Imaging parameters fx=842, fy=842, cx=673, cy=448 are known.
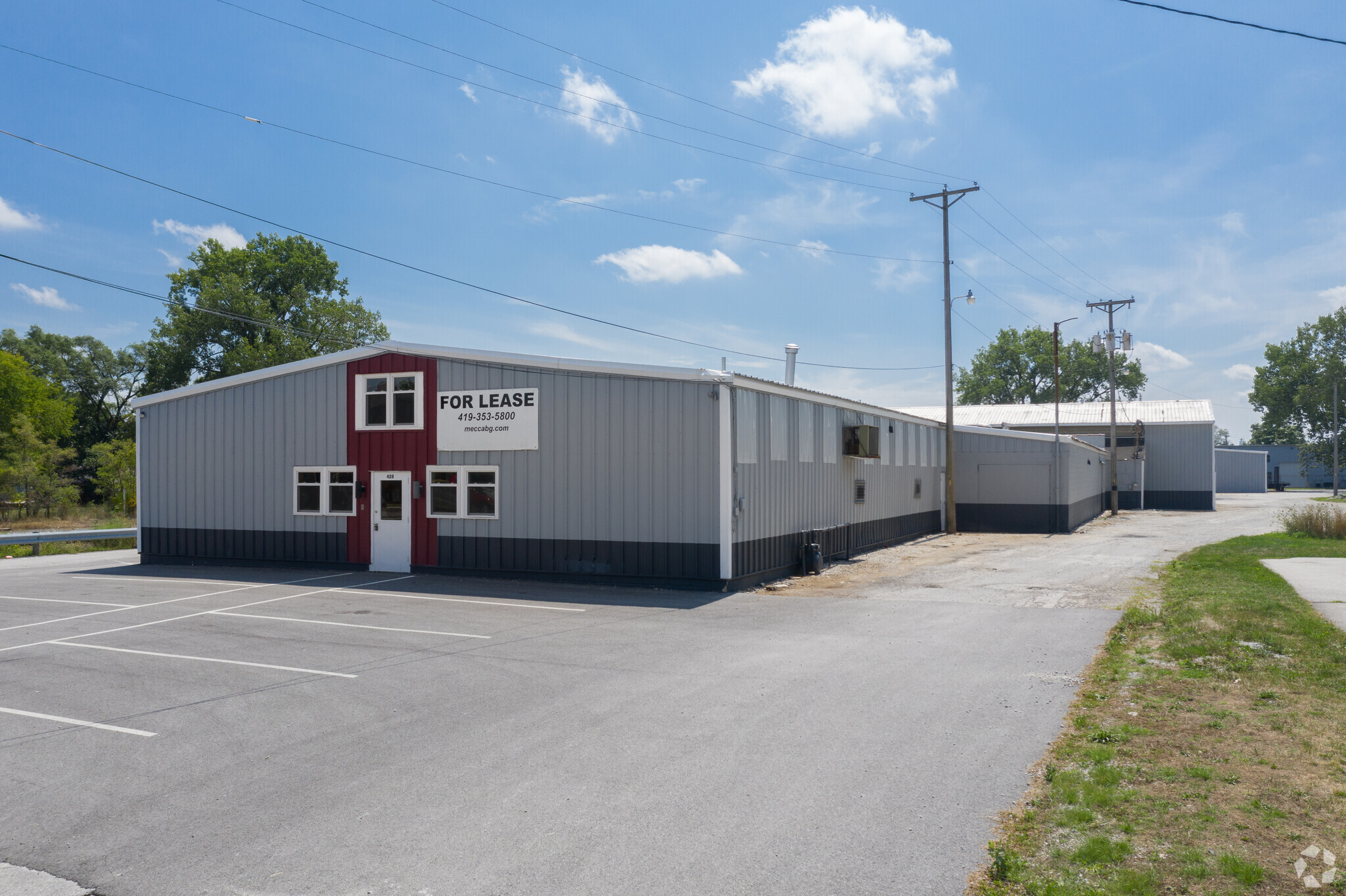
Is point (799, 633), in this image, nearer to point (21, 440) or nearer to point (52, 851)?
point (52, 851)

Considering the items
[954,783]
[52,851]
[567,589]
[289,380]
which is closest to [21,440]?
[289,380]

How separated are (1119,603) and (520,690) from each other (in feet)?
31.6

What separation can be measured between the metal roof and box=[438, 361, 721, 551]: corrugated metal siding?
29845 millimetres

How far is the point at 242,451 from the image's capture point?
63.2 ft

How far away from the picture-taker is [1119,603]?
1282cm

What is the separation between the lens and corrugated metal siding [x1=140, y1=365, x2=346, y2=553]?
Result: 1862cm

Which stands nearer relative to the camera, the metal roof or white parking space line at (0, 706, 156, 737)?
white parking space line at (0, 706, 156, 737)

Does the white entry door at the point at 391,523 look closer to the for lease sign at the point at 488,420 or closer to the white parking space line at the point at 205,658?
the for lease sign at the point at 488,420

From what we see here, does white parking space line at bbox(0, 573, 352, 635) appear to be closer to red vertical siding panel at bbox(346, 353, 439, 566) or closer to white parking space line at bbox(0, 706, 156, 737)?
red vertical siding panel at bbox(346, 353, 439, 566)

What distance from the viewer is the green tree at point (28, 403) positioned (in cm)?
4797

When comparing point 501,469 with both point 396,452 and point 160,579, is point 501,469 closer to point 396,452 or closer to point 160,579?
point 396,452

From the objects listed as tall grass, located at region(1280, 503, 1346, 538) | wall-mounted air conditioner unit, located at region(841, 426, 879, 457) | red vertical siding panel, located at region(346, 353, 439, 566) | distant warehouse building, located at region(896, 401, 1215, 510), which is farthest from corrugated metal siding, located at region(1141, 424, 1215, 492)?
red vertical siding panel, located at region(346, 353, 439, 566)

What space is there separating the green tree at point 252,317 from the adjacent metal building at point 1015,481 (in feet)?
114

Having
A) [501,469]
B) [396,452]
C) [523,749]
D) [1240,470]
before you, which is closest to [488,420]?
[501,469]
